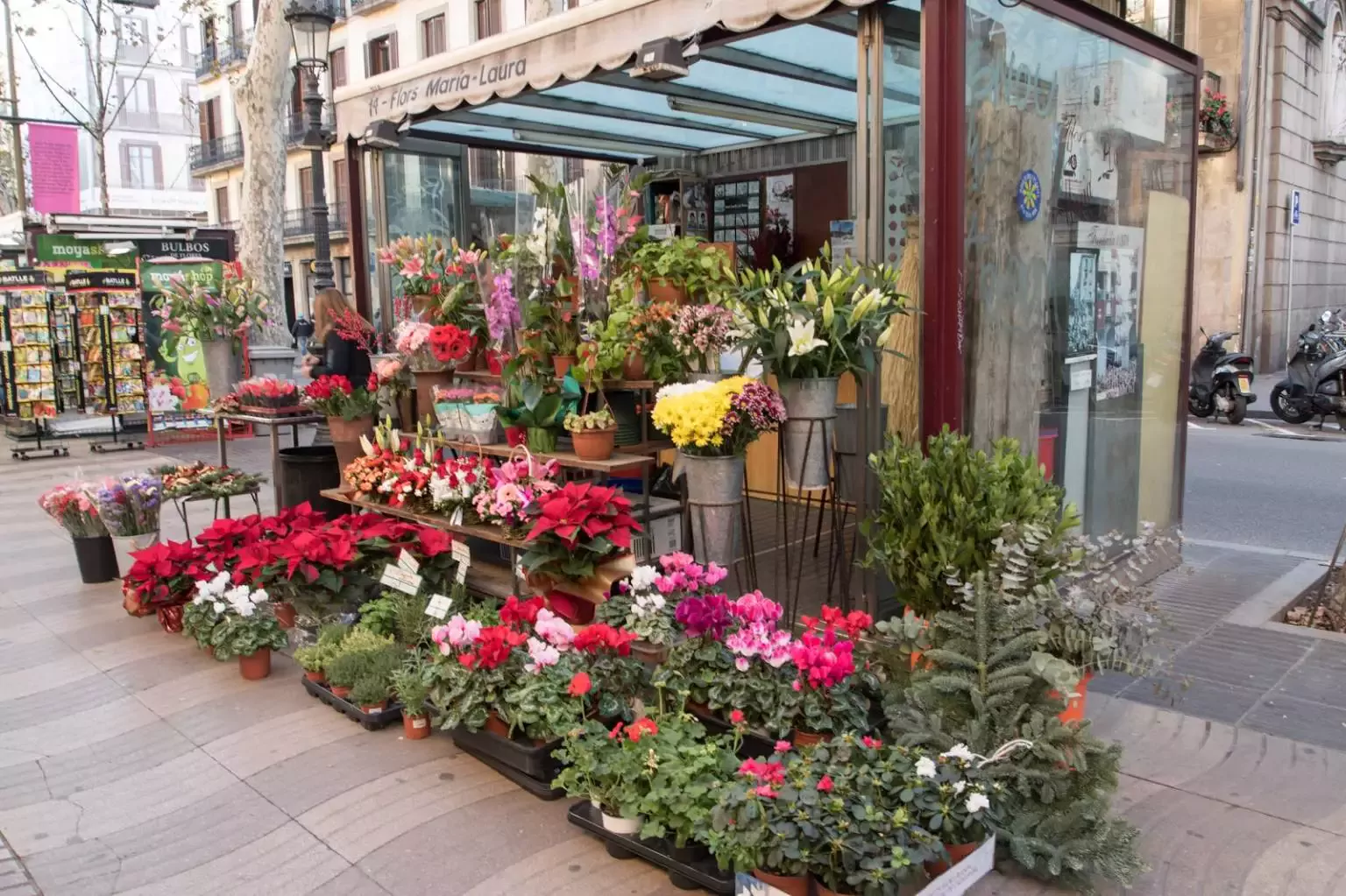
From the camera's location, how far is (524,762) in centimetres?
360

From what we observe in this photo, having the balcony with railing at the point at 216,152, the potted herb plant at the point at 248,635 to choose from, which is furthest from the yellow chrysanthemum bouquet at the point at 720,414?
the balcony with railing at the point at 216,152

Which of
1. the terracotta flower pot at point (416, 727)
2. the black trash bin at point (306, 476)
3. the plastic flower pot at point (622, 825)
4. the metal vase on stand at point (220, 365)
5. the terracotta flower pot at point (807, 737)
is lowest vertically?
the terracotta flower pot at point (416, 727)

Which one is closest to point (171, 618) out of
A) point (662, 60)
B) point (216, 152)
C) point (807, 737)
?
point (807, 737)

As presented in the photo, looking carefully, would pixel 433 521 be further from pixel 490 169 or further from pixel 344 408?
pixel 490 169

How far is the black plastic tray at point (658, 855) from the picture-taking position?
9.57ft

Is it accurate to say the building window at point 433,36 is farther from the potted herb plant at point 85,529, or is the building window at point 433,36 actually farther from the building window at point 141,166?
the building window at point 141,166

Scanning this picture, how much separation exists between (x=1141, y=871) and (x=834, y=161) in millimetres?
6555

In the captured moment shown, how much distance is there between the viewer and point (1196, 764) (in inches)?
146

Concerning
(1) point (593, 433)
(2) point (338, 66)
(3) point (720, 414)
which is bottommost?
(1) point (593, 433)

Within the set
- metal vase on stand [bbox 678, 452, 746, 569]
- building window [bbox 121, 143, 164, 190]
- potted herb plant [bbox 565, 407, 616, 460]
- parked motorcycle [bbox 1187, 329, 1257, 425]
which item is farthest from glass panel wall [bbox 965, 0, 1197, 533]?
building window [bbox 121, 143, 164, 190]

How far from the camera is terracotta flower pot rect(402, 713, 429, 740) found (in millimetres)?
4055

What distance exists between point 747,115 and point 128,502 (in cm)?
488

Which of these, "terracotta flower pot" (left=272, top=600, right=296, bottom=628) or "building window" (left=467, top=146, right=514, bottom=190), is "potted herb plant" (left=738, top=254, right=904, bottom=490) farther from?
"building window" (left=467, top=146, right=514, bottom=190)

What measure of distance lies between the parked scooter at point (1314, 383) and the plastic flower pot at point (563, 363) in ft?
35.5
